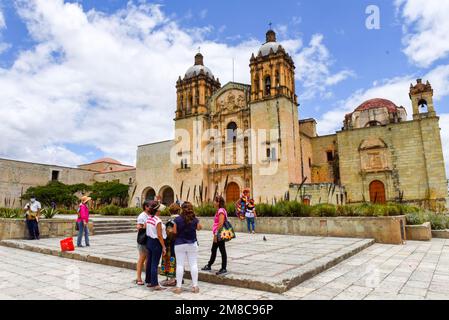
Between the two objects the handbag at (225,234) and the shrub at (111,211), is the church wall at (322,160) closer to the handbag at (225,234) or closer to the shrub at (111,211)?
the shrub at (111,211)

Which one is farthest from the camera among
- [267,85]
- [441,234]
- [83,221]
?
[267,85]

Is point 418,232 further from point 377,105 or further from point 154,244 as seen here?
point 377,105

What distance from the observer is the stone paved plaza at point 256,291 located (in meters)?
4.16

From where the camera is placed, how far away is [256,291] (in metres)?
4.42

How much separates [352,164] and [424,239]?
→ 17.3 m

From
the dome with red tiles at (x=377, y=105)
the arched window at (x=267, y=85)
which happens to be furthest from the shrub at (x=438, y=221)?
the dome with red tiles at (x=377, y=105)

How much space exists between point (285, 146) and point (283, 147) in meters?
0.22

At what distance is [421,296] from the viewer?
399 cm

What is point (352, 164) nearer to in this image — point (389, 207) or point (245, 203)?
point (389, 207)

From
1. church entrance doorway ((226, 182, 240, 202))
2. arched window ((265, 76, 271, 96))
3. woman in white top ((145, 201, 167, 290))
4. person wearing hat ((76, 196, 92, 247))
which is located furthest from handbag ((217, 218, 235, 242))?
arched window ((265, 76, 271, 96))

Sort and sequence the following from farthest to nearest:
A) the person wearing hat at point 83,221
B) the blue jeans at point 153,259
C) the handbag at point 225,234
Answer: the person wearing hat at point 83,221 → the handbag at point 225,234 → the blue jeans at point 153,259

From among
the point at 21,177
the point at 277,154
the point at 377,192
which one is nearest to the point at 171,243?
the point at 277,154

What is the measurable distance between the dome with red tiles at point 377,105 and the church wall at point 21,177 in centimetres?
3754
